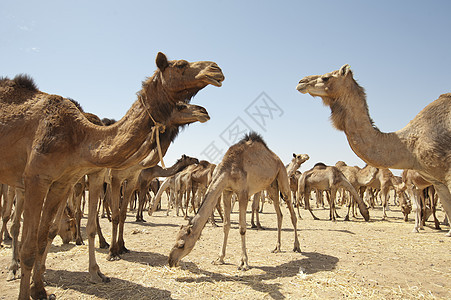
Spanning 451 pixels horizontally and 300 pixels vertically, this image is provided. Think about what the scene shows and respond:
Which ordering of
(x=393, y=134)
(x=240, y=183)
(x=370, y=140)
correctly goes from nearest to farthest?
1. (x=370, y=140)
2. (x=393, y=134)
3. (x=240, y=183)

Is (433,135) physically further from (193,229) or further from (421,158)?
(193,229)

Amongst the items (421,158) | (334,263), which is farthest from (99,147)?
(334,263)

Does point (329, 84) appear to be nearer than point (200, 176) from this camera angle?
Yes

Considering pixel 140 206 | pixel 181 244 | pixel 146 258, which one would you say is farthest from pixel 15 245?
pixel 140 206

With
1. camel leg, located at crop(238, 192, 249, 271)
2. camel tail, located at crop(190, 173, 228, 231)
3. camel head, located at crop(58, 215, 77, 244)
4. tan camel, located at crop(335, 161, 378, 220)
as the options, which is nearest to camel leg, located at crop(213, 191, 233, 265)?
camel leg, located at crop(238, 192, 249, 271)

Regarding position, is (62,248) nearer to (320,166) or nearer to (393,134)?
(393,134)

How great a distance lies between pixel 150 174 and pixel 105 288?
10.9 metres

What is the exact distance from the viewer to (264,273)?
5738 millimetres

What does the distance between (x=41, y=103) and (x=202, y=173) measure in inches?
508

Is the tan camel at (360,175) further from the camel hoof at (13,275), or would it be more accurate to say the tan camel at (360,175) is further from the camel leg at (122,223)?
the camel hoof at (13,275)

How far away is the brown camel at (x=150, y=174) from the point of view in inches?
567

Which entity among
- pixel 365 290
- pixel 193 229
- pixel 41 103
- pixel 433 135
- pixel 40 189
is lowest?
pixel 365 290

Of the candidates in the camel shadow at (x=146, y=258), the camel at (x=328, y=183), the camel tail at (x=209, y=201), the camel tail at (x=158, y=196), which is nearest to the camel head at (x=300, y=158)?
the camel at (x=328, y=183)

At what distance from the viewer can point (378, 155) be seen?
4867 mm
